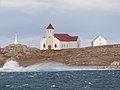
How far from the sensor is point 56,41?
185375 mm

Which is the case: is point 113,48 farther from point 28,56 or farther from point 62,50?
point 28,56

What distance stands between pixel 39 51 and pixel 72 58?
1215 centimetres

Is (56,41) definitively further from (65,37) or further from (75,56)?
(75,56)

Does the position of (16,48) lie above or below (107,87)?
above

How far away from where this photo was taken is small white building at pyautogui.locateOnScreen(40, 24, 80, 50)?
7288 inches

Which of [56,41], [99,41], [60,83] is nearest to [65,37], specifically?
[56,41]

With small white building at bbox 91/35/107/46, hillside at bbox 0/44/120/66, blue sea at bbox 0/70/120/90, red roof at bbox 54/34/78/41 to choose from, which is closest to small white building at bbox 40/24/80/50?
red roof at bbox 54/34/78/41

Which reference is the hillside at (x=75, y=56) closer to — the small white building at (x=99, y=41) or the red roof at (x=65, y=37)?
the small white building at (x=99, y=41)

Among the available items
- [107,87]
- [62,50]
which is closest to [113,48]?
[62,50]

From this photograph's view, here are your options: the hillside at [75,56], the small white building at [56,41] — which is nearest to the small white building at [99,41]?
the small white building at [56,41]

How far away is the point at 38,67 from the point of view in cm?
16350

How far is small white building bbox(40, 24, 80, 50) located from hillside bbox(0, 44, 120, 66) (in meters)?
4.71

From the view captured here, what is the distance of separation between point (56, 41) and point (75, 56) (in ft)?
39.0

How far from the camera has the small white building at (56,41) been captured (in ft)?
607
